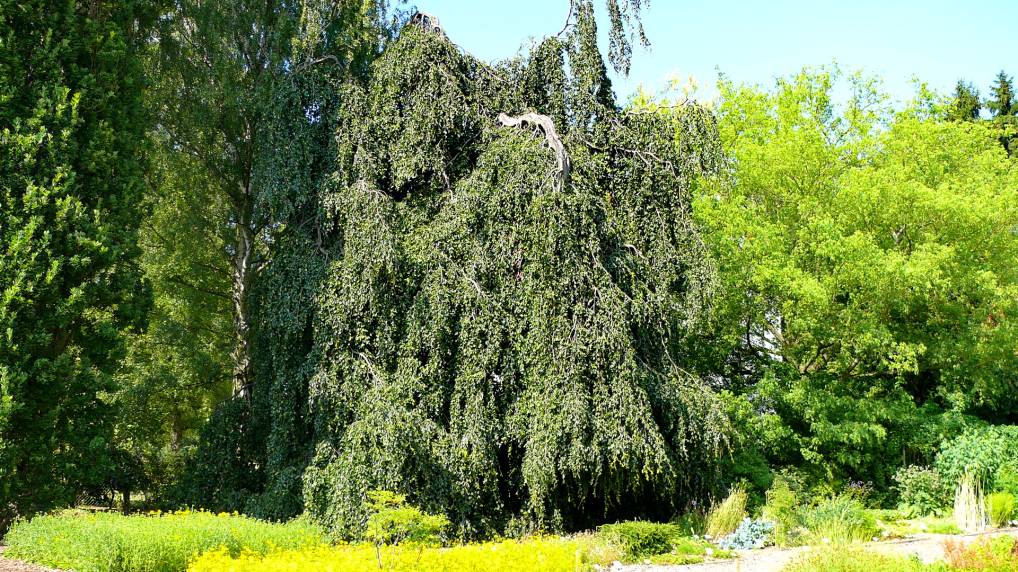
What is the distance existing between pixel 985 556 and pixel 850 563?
1.33 meters

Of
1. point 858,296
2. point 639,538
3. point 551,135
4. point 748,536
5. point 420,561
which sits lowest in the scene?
point 748,536

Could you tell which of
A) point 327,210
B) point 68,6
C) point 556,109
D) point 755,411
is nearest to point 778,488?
point 755,411

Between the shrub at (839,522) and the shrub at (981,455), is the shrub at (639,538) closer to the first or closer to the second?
the shrub at (839,522)

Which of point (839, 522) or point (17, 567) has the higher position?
point (17, 567)

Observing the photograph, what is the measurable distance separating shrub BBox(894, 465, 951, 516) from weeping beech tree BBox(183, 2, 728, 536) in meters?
4.12

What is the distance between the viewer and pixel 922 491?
11.7 m

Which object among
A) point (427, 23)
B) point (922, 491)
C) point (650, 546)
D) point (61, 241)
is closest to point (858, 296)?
point (922, 491)

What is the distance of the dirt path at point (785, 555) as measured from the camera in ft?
24.0

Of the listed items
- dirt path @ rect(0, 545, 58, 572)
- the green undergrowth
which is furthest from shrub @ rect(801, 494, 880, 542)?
dirt path @ rect(0, 545, 58, 572)

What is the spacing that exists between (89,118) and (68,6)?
4.43 feet

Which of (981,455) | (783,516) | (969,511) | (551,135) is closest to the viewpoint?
(783,516)

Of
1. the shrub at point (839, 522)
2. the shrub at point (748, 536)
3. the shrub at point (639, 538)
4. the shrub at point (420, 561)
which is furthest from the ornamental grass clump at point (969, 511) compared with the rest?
the shrub at point (420, 561)

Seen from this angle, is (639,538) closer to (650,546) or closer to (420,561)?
(650,546)

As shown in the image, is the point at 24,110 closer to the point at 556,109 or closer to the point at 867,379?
the point at 556,109
